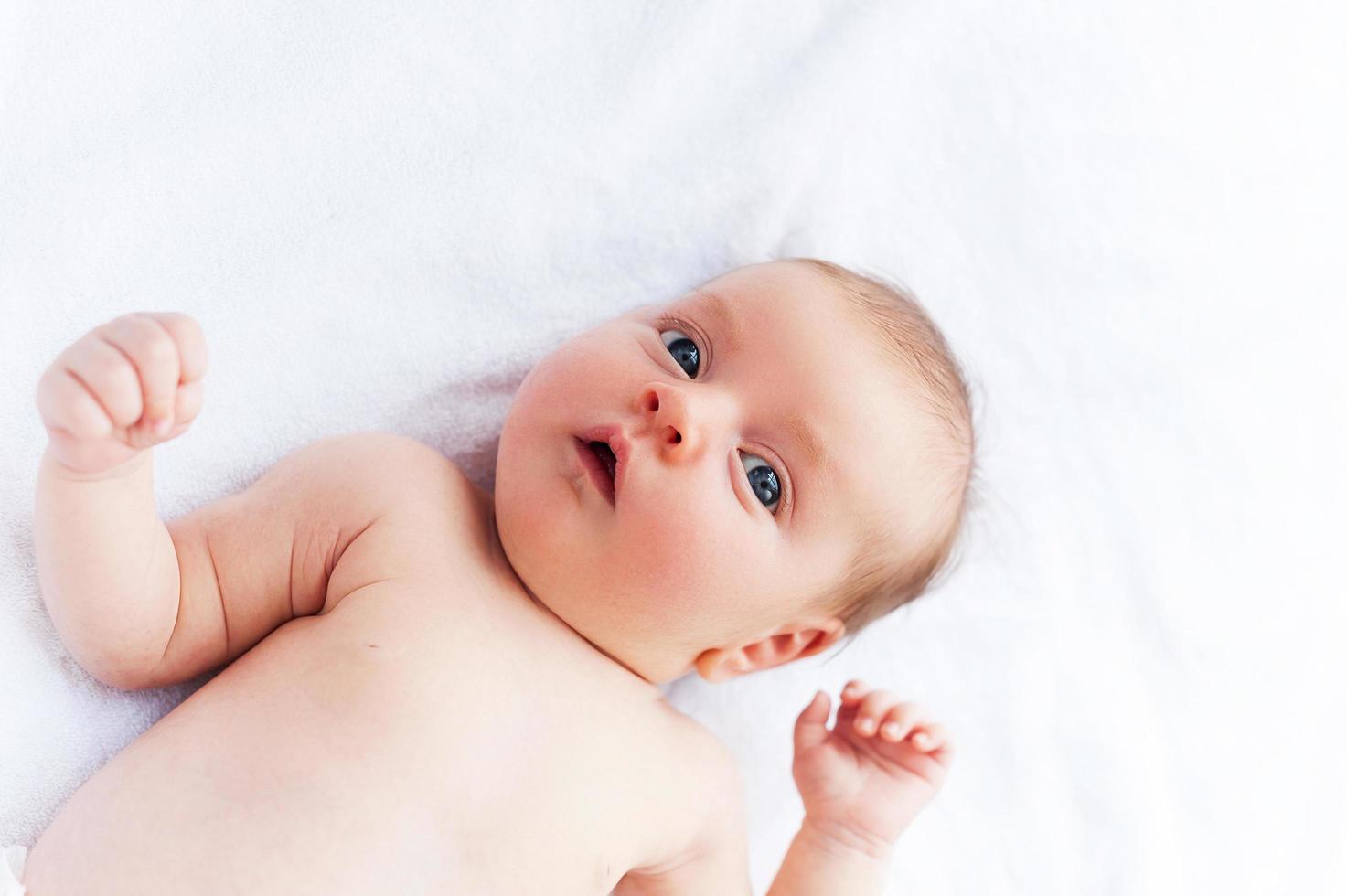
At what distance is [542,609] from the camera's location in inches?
59.7

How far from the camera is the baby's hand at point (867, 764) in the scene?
1.69 metres

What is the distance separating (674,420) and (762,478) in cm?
16

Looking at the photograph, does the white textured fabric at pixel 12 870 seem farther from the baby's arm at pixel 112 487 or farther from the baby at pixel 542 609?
the baby's arm at pixel 112 487

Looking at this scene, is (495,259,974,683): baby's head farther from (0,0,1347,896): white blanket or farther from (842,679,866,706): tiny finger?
(0,0,1347,896): white blanket

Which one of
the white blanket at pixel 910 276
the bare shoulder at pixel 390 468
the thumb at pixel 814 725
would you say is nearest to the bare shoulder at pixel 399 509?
the bare shoulder at pixel 390 468

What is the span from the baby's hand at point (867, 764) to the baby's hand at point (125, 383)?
3.31 feet

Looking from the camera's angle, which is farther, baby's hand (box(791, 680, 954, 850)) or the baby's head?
baby's hand (box(791, 680, 954, 850))

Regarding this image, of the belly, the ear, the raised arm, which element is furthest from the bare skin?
the raised arm

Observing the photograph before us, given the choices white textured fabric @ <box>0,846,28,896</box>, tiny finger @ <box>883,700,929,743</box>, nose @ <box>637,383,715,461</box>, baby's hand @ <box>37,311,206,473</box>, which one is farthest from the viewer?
tiny finger @ <box>883,700,929,743</box>

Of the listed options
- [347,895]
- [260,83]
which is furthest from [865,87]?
[347,895]

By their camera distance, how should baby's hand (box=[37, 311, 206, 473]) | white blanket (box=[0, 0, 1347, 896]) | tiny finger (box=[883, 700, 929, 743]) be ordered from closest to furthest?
1. baby's hand (box=[37, 311, 206, 473])
2. white blanket (box=[0, 0, 1347, 896])
3. tiny finger (box=[883, 700, 929, 743])

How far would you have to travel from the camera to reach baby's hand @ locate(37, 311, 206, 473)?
106 cm

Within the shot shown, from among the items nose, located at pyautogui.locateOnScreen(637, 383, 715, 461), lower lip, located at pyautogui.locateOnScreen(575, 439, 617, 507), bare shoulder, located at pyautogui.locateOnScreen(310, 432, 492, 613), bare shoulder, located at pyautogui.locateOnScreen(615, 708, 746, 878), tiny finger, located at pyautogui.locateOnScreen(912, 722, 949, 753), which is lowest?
bare shoulder, located at pyautogui.locateOnScreen(615, 708, 746, 878)

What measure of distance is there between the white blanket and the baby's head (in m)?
0.30
